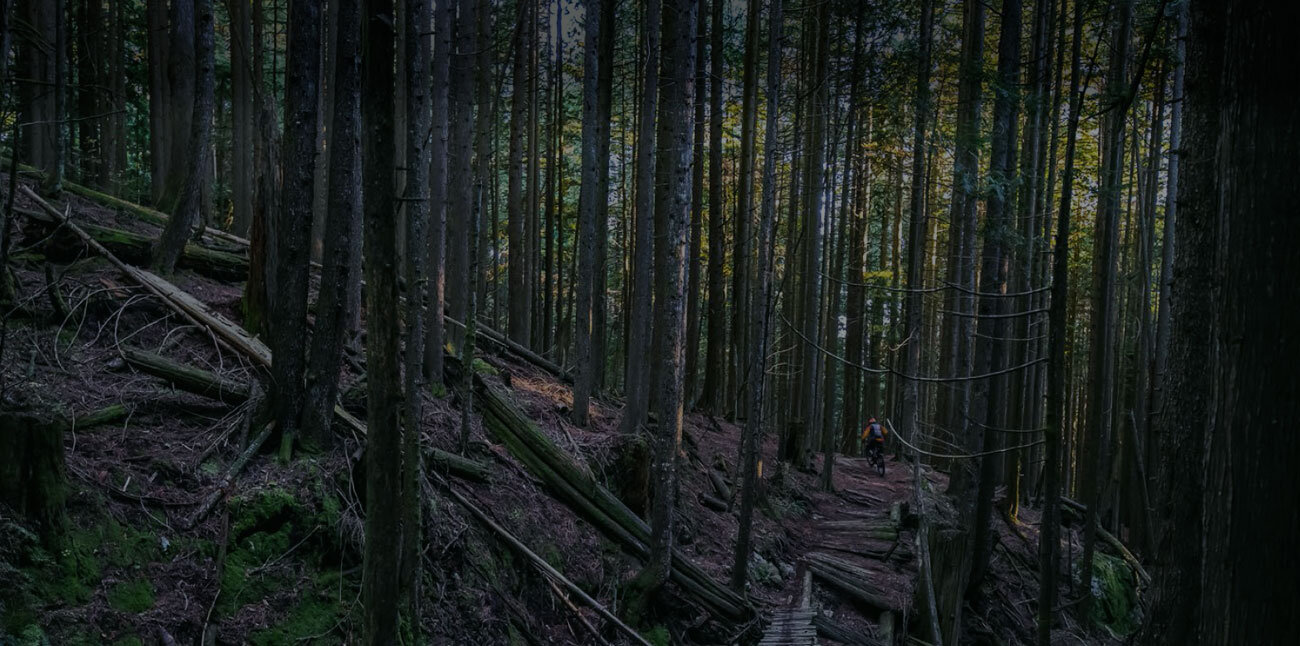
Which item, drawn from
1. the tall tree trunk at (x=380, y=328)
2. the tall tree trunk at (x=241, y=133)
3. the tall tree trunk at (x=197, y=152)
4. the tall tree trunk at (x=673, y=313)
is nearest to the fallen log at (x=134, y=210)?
the tall tree trunk at (x=197, y=152)

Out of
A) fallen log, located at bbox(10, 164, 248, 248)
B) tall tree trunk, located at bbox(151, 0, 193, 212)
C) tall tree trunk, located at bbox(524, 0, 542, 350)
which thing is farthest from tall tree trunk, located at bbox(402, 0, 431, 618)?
tall tree trunk, located at bbox(524, 0, 542, 350)

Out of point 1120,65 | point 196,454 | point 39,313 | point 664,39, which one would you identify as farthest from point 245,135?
point 1120,65

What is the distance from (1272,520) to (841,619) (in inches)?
288

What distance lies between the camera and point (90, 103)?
49.2 ft

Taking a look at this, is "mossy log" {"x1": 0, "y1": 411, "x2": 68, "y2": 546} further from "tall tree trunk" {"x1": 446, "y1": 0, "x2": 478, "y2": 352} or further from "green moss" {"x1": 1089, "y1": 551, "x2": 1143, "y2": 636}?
"green moss" {"x1": 1089, "y1": 551, "x2": 1143, "y2": 636}

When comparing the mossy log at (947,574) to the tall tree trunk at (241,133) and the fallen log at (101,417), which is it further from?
the tall tree trunk at (241,133)

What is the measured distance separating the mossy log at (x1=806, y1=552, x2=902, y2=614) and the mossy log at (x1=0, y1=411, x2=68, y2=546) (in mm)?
8978

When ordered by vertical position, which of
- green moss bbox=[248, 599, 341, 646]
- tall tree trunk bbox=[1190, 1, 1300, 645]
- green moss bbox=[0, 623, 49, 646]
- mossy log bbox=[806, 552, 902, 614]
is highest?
tall tree trunk bbox=[1190, 1, 1300, 645]

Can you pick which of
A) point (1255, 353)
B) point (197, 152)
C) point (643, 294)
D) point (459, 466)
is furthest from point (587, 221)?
point (1255, 353)

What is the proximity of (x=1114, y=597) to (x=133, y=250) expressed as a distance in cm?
1644

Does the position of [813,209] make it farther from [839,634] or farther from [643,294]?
[839,634]

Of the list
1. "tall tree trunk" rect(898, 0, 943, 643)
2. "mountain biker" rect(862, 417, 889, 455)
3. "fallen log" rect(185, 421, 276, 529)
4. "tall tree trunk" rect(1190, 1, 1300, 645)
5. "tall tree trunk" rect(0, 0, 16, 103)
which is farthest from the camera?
"mountain biker" rect(862, 417, 889, 455)

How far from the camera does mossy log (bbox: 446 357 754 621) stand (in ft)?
26.4

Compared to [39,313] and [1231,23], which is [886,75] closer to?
[1231,23]
